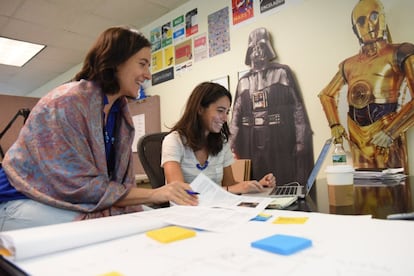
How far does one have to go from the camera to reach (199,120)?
1505 millimetres

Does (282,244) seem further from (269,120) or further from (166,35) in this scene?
(166,35)

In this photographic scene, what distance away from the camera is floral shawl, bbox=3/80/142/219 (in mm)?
816

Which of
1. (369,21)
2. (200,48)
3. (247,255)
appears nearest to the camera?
(247,255)

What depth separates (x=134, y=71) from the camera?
1075 millimetres

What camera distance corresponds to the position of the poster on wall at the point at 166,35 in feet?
8.92

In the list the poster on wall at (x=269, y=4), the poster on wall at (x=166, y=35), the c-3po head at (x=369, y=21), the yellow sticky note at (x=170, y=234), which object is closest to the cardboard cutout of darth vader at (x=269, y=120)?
the poster on wall at (x=269, y=4)

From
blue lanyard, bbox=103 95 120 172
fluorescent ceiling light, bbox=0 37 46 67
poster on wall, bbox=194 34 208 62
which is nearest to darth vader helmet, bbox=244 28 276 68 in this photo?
poster on wall, bbox=194 34 208 62

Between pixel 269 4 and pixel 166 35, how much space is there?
1071 millimetres

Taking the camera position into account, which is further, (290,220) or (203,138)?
(203,138)

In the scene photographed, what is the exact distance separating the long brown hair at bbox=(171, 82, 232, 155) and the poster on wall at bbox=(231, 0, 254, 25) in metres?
0.86

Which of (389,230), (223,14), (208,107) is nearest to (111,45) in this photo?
(208,107)

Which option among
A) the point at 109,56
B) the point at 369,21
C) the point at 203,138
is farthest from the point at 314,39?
the point at 109,56

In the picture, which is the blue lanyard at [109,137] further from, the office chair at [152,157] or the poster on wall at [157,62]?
the poster on wall at [157,62]

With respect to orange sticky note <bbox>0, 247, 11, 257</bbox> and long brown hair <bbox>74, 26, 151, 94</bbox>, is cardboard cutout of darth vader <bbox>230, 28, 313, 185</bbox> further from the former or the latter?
orange sticky note <bbox>0, 247, 11, 257</bbox>
